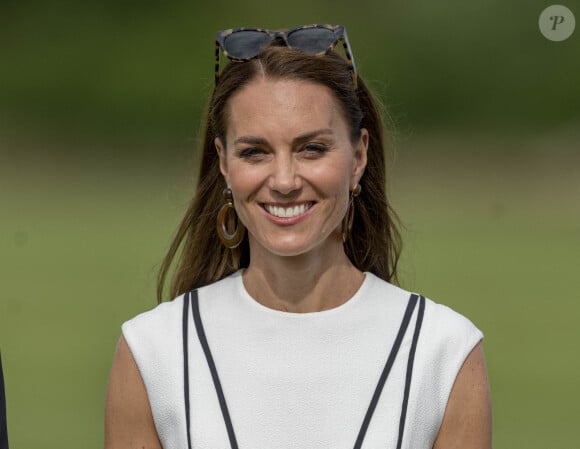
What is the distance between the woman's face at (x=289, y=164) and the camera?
2877 millimetres

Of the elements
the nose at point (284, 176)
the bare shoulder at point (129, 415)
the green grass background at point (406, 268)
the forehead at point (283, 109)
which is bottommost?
the green grass background at point (406, 268)

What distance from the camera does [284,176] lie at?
2.85 m

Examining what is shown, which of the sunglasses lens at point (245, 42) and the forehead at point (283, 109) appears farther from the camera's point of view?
the sunglasses lens at point (245, 42)

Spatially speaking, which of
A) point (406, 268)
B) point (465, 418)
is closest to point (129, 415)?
point (465, 418)

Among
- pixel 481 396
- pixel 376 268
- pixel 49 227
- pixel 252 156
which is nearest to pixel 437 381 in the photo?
pixel 481 396

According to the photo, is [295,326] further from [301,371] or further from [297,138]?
[297,138]

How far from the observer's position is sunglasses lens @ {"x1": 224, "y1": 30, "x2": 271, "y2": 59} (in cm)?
304

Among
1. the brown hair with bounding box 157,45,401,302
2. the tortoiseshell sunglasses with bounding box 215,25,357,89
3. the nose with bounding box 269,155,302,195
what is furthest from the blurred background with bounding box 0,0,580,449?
the nose with bounding box 269,155,302,195

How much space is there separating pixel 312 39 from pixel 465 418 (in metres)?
0.88

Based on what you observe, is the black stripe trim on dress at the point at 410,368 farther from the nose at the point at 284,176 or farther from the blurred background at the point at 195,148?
the blurred background at the point at 195,148

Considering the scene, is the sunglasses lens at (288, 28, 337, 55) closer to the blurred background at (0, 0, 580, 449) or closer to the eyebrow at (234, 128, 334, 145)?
the eyebrow at (234, 128, 334, 145)

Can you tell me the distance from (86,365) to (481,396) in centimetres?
529

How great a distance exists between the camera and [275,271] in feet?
10.0

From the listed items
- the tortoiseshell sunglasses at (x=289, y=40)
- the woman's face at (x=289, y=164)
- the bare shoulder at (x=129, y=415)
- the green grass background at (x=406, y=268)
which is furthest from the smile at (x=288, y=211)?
the green grass background at (x=406, y=268)
